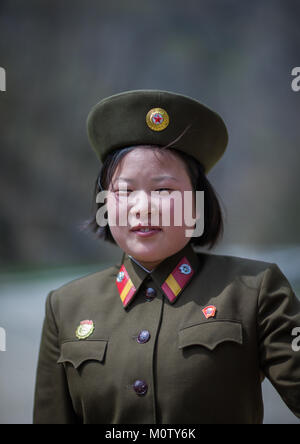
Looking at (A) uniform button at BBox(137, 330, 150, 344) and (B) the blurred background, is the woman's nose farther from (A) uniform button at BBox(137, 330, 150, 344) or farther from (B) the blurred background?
(B) the blurred background

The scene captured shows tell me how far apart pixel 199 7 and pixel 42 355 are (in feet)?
5.95

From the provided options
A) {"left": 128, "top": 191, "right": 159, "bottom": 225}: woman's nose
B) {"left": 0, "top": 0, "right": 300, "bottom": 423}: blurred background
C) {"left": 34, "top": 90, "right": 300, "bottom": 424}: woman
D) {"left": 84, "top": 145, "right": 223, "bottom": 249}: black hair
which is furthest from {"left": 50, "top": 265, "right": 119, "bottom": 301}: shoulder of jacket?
{"left": 0, "top": 0, "right": 300, "bottom": 423}: blurred background

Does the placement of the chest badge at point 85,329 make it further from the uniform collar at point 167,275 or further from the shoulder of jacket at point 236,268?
the shoulder of jacket at point 236,268

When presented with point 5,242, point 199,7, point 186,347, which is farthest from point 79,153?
point 186,347

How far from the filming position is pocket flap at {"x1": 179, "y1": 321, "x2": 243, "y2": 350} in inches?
43.8

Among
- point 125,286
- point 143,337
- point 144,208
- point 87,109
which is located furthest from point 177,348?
point 87,109

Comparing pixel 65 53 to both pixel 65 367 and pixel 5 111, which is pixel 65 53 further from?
pixel 65 367

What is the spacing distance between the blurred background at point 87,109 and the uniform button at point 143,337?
115 cm

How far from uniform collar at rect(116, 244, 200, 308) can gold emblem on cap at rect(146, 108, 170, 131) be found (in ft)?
0.98

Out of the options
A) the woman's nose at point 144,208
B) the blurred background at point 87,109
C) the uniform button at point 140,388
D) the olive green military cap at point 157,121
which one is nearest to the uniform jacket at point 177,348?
the uniform button at point 140,388

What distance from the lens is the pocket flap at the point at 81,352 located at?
1.18 m

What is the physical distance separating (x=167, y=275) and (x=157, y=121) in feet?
1.18

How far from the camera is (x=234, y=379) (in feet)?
3.65

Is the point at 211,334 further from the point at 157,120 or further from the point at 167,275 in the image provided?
the point at 157,120
